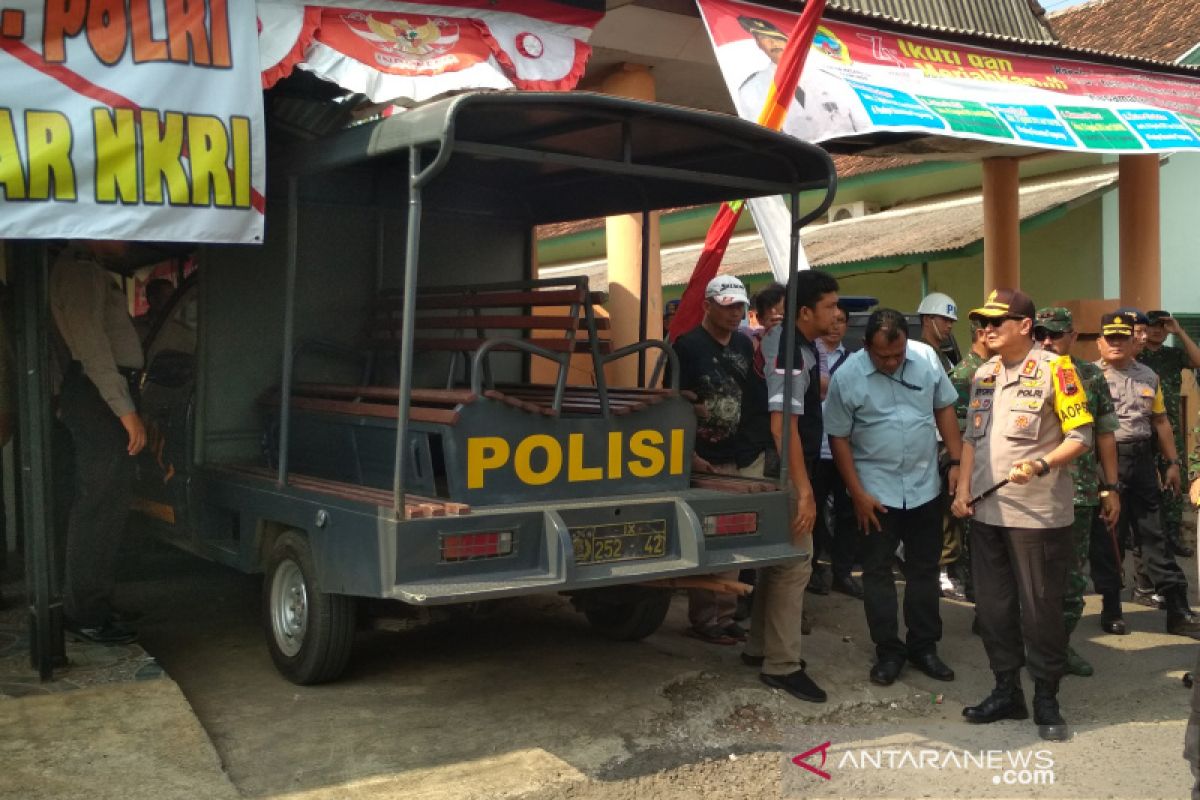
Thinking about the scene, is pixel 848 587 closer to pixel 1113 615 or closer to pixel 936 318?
pixel 1113 615

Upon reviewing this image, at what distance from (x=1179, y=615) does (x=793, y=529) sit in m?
2.61

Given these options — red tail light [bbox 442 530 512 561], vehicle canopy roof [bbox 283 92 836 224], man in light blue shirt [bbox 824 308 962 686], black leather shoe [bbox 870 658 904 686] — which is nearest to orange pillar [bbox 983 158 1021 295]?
vehicle canopy roof [bbox 283 92 836 224]

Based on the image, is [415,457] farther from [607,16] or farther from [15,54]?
[607,16]

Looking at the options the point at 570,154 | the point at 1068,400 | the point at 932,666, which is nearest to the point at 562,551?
the point at 570,154

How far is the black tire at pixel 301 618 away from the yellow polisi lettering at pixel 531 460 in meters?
0.91

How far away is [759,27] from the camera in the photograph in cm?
744

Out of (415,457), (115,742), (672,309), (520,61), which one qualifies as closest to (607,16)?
(520,61)

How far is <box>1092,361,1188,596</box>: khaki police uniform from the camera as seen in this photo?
6660 millimetres

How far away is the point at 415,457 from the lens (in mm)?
4840

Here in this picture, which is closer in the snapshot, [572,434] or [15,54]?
[15,54]

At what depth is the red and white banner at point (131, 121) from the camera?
4.38 meters

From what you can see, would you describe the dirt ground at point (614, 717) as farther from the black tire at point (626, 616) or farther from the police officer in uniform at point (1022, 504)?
the police officer in uniform at point (1022, 504)

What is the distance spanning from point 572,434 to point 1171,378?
14.7 feet

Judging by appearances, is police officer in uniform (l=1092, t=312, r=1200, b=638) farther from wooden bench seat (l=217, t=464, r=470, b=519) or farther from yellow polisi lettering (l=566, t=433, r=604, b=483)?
wooden bench seat (l=217, t=464, r=470, b=519)
